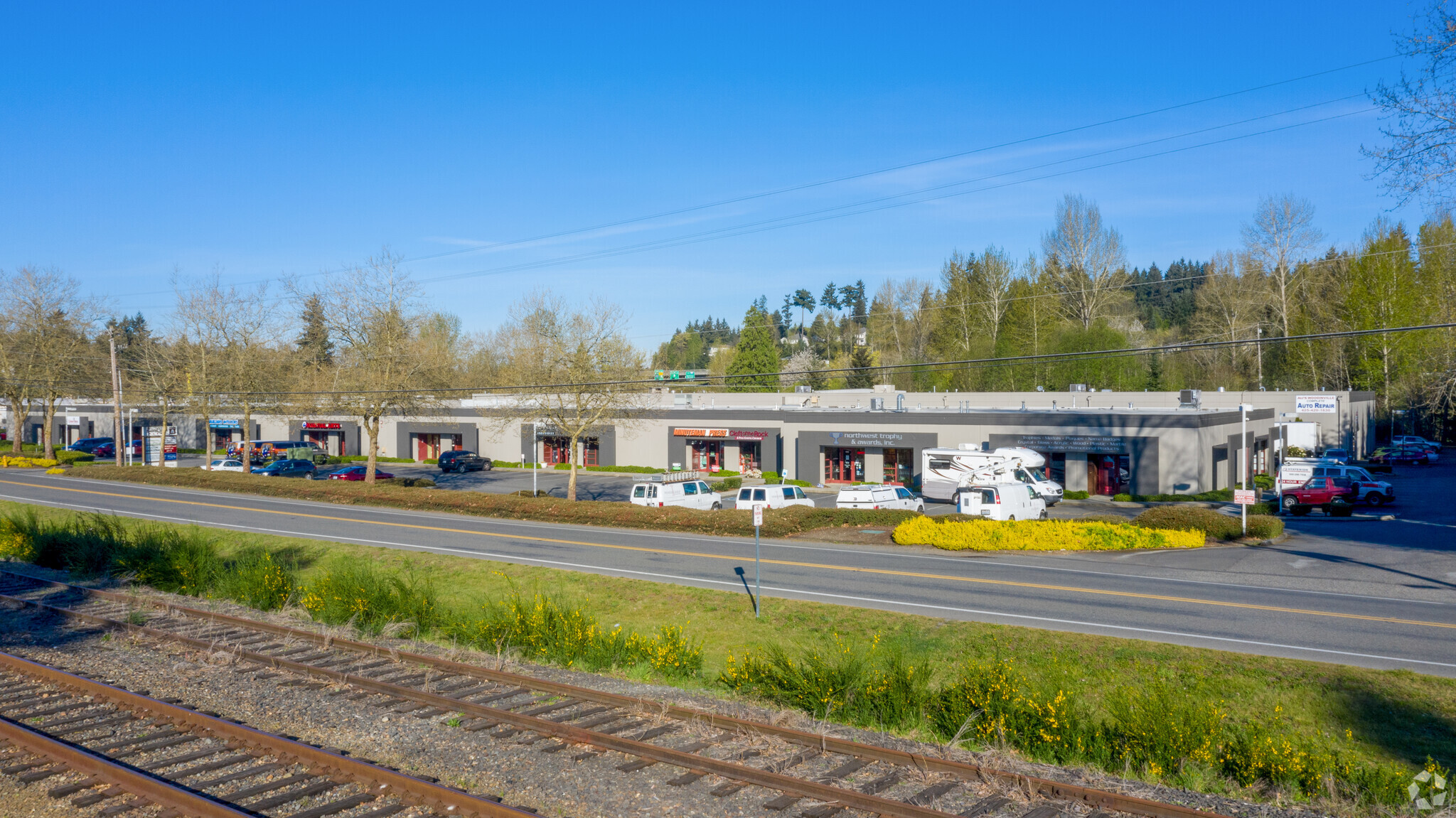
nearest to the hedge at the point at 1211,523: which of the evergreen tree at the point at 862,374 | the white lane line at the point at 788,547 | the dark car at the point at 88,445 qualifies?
the white lane line at the point at 788,547

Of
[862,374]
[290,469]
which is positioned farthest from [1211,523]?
[862,374]

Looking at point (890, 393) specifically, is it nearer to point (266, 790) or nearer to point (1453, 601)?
point (1453, 601)

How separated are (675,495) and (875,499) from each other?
851 cm

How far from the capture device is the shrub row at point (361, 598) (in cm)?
1412

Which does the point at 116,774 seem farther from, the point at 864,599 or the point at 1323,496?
the point at 1323,496

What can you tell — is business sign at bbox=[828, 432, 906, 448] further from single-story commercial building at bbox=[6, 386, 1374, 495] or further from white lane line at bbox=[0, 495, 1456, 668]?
white lane line at bbox=[0, 495, 1456, 668]

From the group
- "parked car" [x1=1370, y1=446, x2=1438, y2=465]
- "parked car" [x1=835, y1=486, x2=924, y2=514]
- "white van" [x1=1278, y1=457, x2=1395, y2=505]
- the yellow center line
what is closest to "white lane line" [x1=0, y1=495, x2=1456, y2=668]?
the yellow center line

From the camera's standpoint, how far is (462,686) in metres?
12.0

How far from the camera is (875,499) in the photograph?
3609cm

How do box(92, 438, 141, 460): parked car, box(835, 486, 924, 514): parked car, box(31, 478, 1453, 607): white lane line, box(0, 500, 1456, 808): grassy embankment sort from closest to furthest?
1. box(0, 500, 1456, 808): grassy embankment
2. box(31, 478, 1453, 607): white lane line
3. box(835, 486, 924, 514): parked car
4. box(92, 438, 141, 460): parked car

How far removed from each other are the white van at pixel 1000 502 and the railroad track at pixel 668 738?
78.8 ft

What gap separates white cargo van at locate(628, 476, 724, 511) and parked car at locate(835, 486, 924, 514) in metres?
5.43

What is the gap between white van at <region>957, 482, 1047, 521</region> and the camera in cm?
3294

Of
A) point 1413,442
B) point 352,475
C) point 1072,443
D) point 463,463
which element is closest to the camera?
point 1072,443
